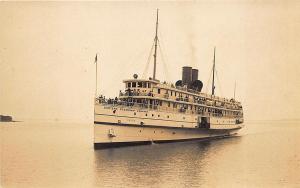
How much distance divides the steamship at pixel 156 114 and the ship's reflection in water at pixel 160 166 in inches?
40.5

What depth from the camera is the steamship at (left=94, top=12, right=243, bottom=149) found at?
1004 inches

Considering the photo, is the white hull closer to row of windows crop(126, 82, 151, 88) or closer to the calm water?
the calm water

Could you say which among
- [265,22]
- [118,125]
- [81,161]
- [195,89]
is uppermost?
[265,22]

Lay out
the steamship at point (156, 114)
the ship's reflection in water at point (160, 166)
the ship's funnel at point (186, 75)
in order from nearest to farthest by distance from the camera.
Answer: the ship's reflection in water at point (160, 166), the steamship at point (156, 114), the ship's funnel at point (186, 75)

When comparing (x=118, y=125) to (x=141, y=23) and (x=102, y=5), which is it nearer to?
(x=141, y=23)

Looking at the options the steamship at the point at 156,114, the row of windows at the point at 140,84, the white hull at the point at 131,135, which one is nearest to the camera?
the white hull at the point at 131,135

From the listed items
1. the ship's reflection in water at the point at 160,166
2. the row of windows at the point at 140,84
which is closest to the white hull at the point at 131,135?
the ship's reflection in water at the point at 160,166

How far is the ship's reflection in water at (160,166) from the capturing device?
1684 cm

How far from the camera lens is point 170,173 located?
1848 cm

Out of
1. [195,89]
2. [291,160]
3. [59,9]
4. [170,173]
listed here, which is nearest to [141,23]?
[59,9]

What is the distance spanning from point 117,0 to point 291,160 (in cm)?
1355

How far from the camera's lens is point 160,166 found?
20156mm

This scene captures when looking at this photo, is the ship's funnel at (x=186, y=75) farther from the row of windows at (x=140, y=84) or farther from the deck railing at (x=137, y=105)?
the row of windows at (x=140, y=84)

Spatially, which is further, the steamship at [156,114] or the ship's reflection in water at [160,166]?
the steamship at [156,114]
